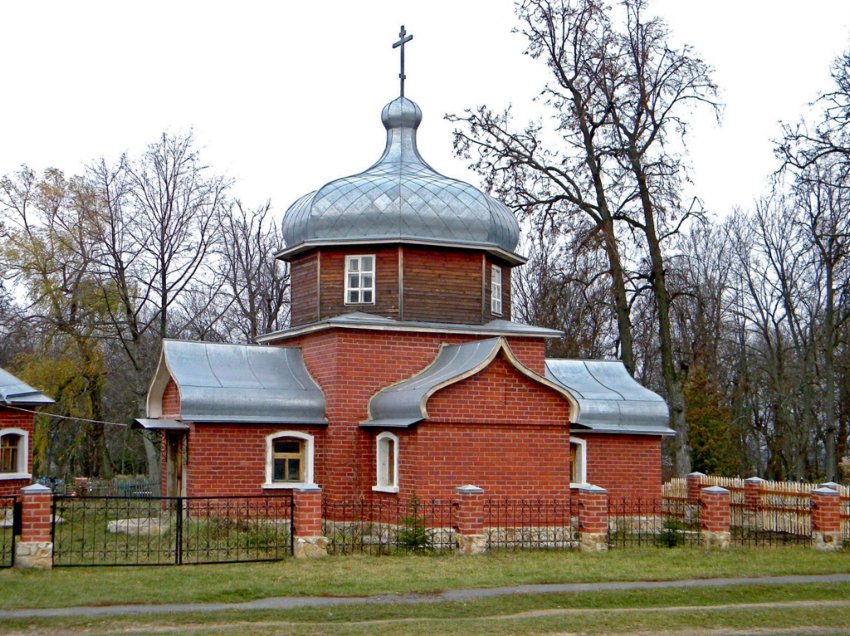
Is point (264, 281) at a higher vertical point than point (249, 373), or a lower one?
higher

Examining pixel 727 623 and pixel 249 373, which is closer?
pixel 727 623

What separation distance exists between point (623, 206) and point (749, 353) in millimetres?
16096

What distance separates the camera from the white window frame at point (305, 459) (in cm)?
1998

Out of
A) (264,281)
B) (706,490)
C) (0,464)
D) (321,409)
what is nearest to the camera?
(706,490)

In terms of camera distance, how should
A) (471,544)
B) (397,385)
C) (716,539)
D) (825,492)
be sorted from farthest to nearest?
(397,385)
(825,492)
(716,539)
(471,544)

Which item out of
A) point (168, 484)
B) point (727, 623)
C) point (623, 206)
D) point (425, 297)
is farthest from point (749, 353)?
point (727, 623)

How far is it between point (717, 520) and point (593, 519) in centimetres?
205

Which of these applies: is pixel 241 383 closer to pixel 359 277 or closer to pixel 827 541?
pixel 359 277

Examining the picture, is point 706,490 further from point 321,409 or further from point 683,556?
point 321,409

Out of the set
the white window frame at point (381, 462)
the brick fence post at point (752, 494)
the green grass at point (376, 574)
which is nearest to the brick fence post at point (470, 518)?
the green grass at point (376, 574)

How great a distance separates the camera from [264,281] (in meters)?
39.8

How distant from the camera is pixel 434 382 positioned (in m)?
18.9

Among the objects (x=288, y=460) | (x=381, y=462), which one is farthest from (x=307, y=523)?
(x=288, y=460)

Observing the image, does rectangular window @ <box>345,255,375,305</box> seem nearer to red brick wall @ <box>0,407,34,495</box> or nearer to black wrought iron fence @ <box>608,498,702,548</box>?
black wrought iron fence @ <box>608,498,702,548</box>
